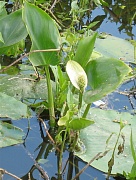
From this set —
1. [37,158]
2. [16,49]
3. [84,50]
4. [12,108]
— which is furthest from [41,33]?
[16,49]

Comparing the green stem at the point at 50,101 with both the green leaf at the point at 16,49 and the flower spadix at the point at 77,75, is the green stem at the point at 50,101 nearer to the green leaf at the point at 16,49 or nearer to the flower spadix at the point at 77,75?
the flower spadix at the point at 77,75

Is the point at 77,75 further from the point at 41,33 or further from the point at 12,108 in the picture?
the point at 12,108

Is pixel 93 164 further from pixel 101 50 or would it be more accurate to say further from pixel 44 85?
pixel 101 50

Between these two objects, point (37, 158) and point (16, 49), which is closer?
point (37, 158)

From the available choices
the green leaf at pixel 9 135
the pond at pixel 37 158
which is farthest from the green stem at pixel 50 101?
the green leaf at pixel 9 135

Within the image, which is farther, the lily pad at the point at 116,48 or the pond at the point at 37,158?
the lily pad at the point at 116,48

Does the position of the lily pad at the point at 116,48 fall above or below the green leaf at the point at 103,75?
below
